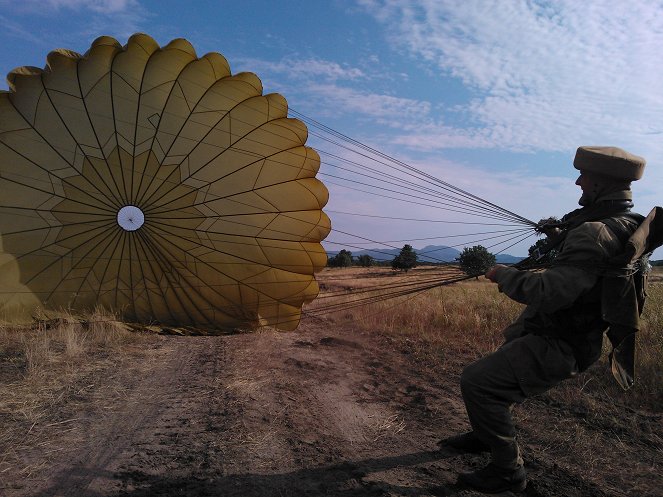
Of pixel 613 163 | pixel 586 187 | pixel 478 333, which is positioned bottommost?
pixel 478 333

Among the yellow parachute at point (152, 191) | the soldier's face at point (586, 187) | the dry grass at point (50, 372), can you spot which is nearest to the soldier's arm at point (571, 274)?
the soldier's face at point (586, 187)

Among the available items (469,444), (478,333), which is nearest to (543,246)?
(469,444)

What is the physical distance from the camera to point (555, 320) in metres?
3.18

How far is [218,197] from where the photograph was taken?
6160 millimetres

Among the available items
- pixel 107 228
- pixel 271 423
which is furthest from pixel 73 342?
pixel 271 423

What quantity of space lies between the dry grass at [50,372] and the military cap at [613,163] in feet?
12.7

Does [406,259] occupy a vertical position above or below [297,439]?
above

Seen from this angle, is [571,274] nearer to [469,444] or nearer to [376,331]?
[469,444]

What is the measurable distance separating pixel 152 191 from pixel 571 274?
180 inches

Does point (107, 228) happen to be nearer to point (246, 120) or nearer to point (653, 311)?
point (246, 120)

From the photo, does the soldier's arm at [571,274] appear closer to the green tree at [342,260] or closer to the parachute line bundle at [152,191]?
the parachute line bundle at [152,191]

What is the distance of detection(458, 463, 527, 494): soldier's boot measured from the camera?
319cm

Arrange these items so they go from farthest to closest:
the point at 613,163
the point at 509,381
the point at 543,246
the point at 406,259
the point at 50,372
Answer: the point at 406,259 < the point at 50,372 < the point at 543,246 < the point at 509,381 < the point at 613,163

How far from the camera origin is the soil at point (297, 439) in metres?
3.25
